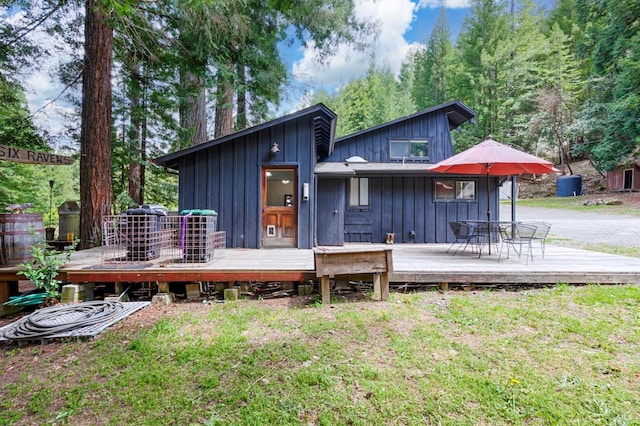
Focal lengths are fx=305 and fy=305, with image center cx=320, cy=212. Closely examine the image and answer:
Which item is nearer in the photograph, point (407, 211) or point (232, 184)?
point (232, 184)

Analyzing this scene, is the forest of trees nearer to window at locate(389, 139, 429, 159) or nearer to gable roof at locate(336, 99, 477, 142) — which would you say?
gable roof at locate(336, 99, 477, 142)

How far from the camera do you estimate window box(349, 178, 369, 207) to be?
28.9ft

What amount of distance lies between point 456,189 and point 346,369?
7.42 meters

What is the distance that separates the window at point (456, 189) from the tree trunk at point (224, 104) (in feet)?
20.8

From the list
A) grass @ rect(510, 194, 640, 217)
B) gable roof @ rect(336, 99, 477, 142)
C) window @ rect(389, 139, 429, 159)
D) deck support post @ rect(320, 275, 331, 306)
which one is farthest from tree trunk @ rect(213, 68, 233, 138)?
grass @ rect(510, 194, 640, 217)

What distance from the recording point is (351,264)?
3916 millimetres

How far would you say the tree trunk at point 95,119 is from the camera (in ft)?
19.1

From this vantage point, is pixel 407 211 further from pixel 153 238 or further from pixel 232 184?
pixel 153 238

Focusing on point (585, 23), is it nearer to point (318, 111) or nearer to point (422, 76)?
point (422, 76)

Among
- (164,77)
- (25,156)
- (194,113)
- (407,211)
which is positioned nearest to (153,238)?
(25,156)

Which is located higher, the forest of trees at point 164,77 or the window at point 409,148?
the forest of trees at point 164,77

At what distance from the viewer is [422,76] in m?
29.2

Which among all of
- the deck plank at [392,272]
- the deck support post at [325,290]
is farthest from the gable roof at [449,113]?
the deck support post at [325,290]

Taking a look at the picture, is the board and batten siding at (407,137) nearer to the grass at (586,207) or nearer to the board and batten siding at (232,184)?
the board and batten siding at (232,184)
